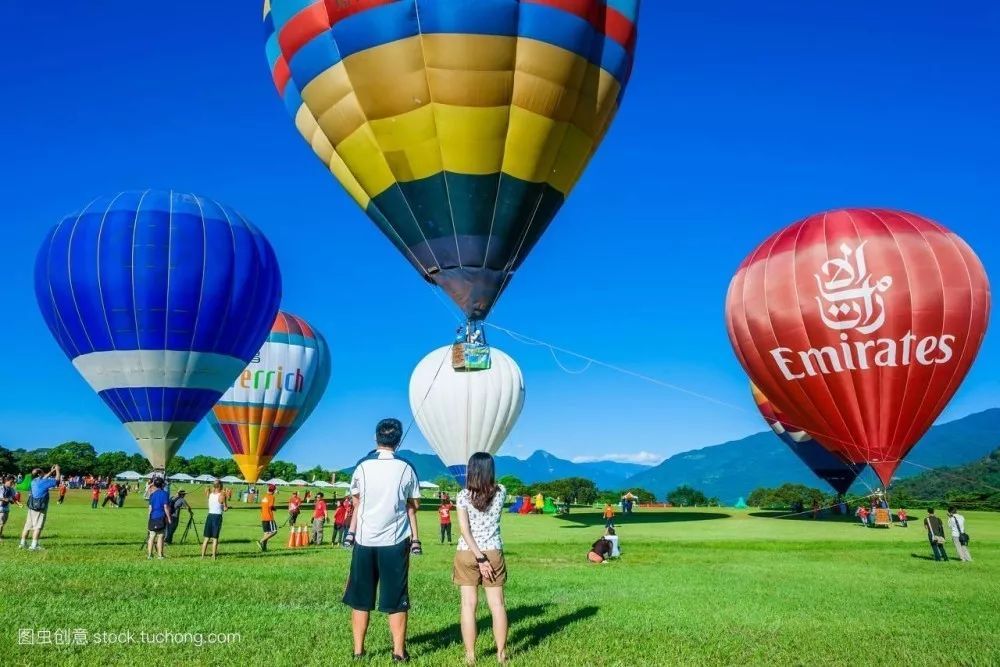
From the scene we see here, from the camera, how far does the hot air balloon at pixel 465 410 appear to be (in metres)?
37.4

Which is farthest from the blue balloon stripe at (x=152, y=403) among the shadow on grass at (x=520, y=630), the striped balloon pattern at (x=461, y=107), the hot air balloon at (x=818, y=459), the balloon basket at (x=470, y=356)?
the hot air balloon at (x=818, y=459)

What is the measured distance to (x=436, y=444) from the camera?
39062mm

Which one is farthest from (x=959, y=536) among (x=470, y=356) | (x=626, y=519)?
(x=626, y=519)

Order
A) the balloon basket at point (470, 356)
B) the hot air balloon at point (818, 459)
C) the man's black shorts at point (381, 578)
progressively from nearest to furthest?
the man's black shorts at point (381, 578), the balloon basket at point (470, 356), the hot air balloon at point (818, 459)

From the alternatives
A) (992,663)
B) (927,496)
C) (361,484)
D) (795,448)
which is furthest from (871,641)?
(927,496)

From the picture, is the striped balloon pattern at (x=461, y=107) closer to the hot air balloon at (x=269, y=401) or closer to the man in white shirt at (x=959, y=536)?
the man in white shirt at (x=959, y=536)

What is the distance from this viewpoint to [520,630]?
679 cm

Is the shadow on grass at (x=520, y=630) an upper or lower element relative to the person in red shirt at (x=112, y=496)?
lower

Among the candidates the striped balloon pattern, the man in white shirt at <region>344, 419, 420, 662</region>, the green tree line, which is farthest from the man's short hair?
the green tree line

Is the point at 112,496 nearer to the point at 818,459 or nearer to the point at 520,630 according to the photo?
the point at 818,459

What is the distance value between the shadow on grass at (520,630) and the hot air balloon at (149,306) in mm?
17382

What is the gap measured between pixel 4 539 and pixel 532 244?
44.9ft

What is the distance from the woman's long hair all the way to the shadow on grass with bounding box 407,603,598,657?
1.26 m

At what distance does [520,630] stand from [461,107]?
11.1 m
